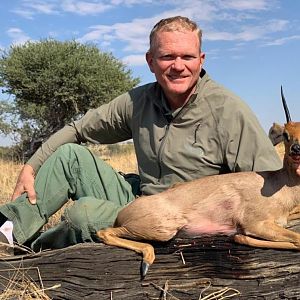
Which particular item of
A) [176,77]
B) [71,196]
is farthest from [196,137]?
[71,196]

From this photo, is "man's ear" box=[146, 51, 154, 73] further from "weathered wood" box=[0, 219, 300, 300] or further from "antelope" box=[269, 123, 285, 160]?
"weathered wood" box=[0, 219, 300, 300]

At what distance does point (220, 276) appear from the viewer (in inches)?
138

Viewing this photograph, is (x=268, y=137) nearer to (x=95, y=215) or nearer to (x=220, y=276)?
(x=220, y=276)

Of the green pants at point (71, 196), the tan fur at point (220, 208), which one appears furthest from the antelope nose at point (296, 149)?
the green pants at point (71, 196)

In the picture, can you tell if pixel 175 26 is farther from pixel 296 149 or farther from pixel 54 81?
pixel 54 81

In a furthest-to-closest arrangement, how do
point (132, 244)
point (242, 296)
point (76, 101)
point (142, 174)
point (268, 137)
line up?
point (76, 101) < point (142, 174) < point (268, 137) < point (132, 244) < point (242, 296)

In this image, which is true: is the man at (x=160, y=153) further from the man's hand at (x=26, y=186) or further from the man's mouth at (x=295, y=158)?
the man's mouth at (x=295, y=158)

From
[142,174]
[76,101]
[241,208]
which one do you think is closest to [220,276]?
[241,208]

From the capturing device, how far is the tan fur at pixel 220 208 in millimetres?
3465

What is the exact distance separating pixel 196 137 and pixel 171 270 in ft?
3.58

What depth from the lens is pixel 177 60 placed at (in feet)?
13.6

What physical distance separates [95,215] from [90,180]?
52 cm

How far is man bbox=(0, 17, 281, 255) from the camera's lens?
4027 mm

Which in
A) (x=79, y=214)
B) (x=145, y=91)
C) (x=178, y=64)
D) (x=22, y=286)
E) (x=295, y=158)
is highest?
(x=178, y=64)
